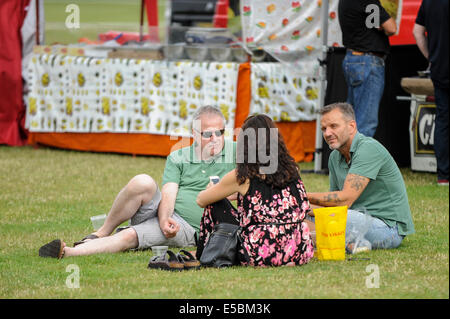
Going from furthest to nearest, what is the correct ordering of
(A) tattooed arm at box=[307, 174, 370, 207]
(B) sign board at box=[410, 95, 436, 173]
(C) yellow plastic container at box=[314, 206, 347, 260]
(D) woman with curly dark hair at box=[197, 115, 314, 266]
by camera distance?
(B) sign board at box=[410, 95, 436, 173] < (A) tattooed arm at box=[307, 174, 370, 207] < (C) yellow plastic container at box=[314, 206, 347, 260] < (D) woman with curly dark hair at box=[197, 115, 314, 266]

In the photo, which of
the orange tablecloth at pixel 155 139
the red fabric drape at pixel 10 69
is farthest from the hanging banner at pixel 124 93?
the red fabric drape at pixel 10 69

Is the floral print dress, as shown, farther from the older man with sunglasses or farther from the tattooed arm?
the older man with sunglasses

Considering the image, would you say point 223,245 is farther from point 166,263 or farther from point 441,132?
point 441,132

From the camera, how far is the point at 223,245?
4.54m

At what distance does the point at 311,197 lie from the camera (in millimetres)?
4891

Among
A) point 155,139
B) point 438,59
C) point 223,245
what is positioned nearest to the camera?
point 223,245

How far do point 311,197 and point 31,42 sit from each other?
7.19 metres

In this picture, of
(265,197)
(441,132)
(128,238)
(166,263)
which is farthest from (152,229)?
(441,132)

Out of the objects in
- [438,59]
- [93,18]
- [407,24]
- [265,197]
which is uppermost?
[407,24]

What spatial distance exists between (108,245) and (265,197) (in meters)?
1.17

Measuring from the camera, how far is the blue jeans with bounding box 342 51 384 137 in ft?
25.0

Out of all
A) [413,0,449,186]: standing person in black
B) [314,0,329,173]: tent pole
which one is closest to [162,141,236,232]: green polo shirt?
[413,0,449,186]: standing person in black

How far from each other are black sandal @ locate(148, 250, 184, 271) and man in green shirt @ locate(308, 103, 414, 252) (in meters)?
0.91
